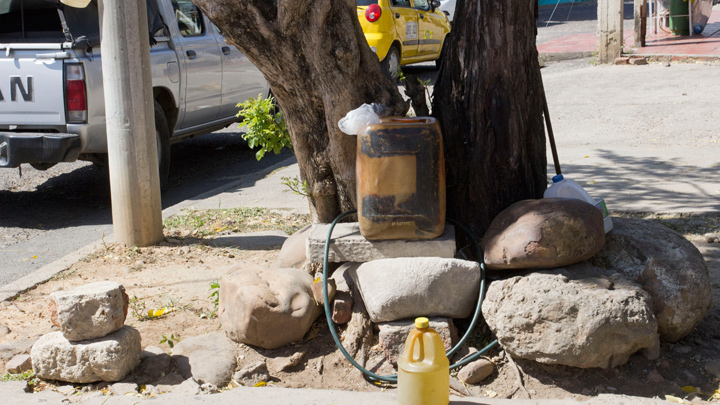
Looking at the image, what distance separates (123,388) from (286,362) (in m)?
0.80

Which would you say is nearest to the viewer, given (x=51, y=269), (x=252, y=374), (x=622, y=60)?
(x=252, y=374)

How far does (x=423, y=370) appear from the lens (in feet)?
9.74

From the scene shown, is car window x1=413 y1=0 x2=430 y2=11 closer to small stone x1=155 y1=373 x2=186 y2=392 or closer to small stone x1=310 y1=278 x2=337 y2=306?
small stone x1=310 y1=278 x2=337 y2=306

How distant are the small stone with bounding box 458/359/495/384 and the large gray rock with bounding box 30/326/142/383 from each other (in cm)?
A: 164

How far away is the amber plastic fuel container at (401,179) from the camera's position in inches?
140

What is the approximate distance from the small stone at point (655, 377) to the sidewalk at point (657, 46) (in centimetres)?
1101

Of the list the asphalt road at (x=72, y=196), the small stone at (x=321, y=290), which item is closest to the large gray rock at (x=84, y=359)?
the small stone at (x=321, y=290)

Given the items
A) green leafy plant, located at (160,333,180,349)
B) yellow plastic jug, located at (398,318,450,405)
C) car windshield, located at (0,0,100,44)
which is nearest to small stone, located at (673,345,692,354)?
yellow plastic jug, located at (398,318,450,405)

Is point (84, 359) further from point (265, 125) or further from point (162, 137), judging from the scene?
point (162, 137)

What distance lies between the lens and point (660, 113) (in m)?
9.18

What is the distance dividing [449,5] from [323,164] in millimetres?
15371

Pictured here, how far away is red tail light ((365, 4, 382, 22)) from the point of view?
1219 cm

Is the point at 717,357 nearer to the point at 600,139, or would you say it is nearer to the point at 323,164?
the point at 323,164

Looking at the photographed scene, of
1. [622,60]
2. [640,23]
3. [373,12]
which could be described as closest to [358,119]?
[373,12]
